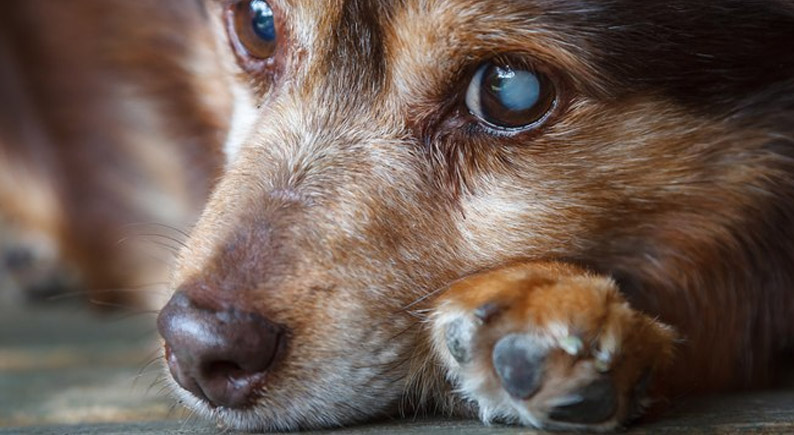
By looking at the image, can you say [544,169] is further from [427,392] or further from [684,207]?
[427,392]

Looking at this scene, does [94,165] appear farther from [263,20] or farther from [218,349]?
[218,349]

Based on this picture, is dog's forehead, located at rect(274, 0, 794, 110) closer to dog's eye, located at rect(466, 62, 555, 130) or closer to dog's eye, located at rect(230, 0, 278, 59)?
dog's eye, located at rect(466, 62, 555, 130)

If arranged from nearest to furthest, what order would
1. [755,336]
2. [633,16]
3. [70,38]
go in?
[633,16] → [755,336] → [70,38]

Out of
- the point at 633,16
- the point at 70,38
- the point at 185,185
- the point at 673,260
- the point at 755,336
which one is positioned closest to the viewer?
the point at 633,16

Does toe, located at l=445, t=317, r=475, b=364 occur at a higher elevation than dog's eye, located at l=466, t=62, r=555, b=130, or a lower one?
lower

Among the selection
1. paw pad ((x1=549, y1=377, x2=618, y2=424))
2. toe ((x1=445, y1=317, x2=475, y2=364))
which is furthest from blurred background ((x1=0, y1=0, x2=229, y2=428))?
paw pad ((x1=549, y1=377, x2=618, y2=424))

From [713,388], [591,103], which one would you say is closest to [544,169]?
[591,103]
